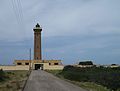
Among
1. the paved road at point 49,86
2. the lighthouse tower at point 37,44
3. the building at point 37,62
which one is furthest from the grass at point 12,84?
the lighthouse tower at point 37,44

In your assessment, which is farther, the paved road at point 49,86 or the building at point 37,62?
the building at point 37,62

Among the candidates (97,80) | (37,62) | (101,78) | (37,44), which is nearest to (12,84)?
(97,80)

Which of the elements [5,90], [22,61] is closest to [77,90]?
[5,90]

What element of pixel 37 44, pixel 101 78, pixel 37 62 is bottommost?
pixel 101 78

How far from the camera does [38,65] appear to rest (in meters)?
121

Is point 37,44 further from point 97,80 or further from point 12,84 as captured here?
point 12,84


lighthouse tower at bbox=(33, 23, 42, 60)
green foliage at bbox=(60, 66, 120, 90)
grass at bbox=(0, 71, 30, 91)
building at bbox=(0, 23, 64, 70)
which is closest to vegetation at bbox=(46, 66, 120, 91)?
green foliage at bbox=(60, 66, 120, 90)

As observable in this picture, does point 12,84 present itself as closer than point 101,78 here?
Yes

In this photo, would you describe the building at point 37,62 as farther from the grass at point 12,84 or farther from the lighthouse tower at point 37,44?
the grass at point 12,84

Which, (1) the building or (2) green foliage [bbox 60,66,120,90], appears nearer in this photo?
(2) green foliage [bbox 60,66,120,90]

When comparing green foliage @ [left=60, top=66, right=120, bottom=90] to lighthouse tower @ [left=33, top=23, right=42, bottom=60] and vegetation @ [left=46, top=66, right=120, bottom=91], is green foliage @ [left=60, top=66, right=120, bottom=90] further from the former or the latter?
lighthouse tower @ [left=33, top=23, right=42, bottom=60]

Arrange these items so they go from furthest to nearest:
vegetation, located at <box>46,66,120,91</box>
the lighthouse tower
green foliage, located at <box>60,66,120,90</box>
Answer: the lighthouse tower → green foliage, located at <box>60,66,120,90</box> → vegetation, located at <box>46,66,120,91</box>

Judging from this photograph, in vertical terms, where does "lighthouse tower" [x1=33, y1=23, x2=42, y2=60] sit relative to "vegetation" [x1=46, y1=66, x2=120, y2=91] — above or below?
above

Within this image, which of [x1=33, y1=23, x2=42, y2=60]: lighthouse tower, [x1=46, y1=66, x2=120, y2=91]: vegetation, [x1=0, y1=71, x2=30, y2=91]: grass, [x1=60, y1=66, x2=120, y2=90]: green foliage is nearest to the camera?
[x1=0, y1=71, x2=30, y2=91]: grass
